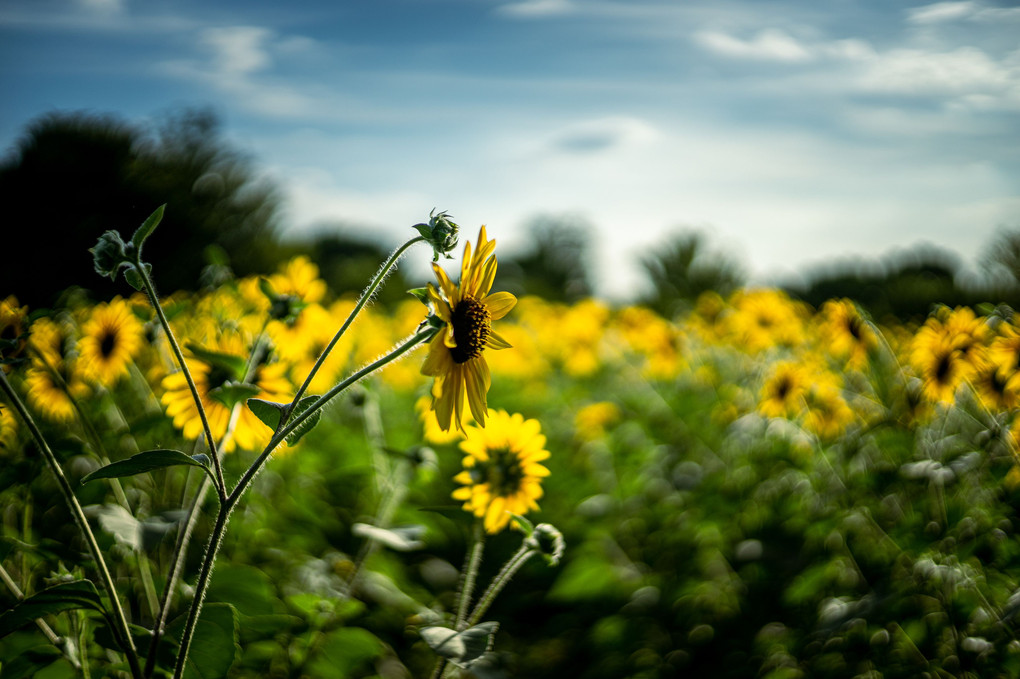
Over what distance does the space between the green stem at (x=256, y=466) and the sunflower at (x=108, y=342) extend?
4.14 feet

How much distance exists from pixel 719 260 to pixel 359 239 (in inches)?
652

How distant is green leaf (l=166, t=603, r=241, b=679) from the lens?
0.91 m

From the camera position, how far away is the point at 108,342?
194cm

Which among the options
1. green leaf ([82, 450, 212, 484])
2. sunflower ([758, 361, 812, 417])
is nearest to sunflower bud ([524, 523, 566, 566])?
green leaf ([82, 450, 212, 484])

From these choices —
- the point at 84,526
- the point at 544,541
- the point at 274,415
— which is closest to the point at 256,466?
the point at 274,415

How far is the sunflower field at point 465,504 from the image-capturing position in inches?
38.4

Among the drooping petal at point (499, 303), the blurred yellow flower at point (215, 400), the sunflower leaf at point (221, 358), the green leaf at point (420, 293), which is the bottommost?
the blurred yellow flower at point (215, 400)

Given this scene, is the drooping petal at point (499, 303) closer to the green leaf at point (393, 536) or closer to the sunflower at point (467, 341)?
the sunflower at point (467, 341)

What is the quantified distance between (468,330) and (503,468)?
47cm

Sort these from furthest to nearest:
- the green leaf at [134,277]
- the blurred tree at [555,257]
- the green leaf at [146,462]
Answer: the blurred tree at [555,257] → the green leaf at [134,277] → the green leaf at [146,462]

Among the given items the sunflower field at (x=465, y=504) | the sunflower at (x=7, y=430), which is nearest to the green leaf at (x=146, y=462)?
the sunflower field at (x=465, y=504)

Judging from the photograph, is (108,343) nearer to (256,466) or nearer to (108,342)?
(108,342)

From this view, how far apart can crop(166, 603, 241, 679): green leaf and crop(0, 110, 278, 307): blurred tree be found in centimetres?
283

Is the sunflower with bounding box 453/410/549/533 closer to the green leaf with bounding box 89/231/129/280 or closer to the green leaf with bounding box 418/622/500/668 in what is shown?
the green leaf with bounding box 418/622/500/668
